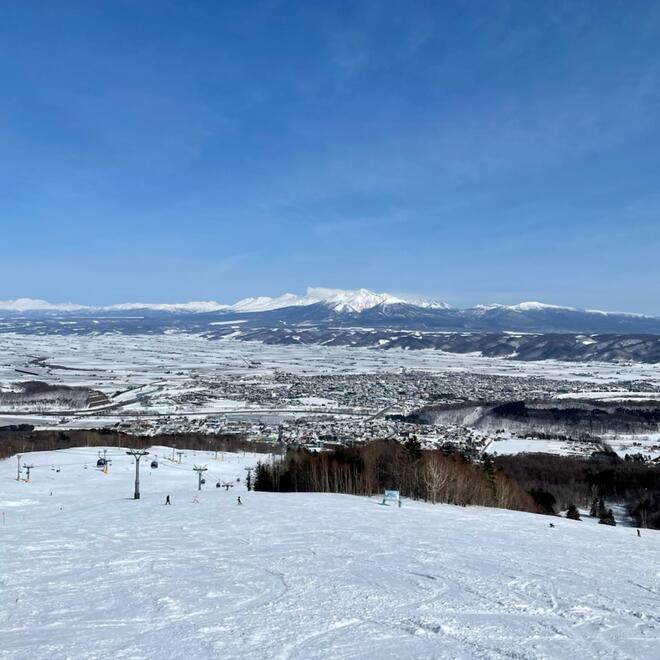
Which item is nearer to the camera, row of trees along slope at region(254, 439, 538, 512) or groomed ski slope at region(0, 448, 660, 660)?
groomed ski slope at region(0, 448, 660, 660)

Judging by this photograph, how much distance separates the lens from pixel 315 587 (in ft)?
31.5

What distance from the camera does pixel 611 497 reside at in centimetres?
4947

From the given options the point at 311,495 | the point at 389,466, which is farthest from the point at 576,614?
the point at 389,466

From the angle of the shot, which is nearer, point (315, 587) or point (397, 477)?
point (315, 587)

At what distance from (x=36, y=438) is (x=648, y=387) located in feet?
411

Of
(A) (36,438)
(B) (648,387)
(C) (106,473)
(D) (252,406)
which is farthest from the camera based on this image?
(B) (648,387)

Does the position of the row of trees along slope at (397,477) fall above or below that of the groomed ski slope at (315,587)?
below

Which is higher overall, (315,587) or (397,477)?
(315,587)

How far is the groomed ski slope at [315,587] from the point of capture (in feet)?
23.1

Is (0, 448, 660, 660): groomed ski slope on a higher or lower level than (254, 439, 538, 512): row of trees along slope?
higher

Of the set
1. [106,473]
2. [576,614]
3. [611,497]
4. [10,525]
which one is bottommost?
[611,497]

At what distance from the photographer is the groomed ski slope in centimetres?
704

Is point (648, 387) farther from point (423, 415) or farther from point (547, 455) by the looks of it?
point (547, 455)

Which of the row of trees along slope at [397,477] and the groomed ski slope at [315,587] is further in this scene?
the row of trees along slope at [397,477]
